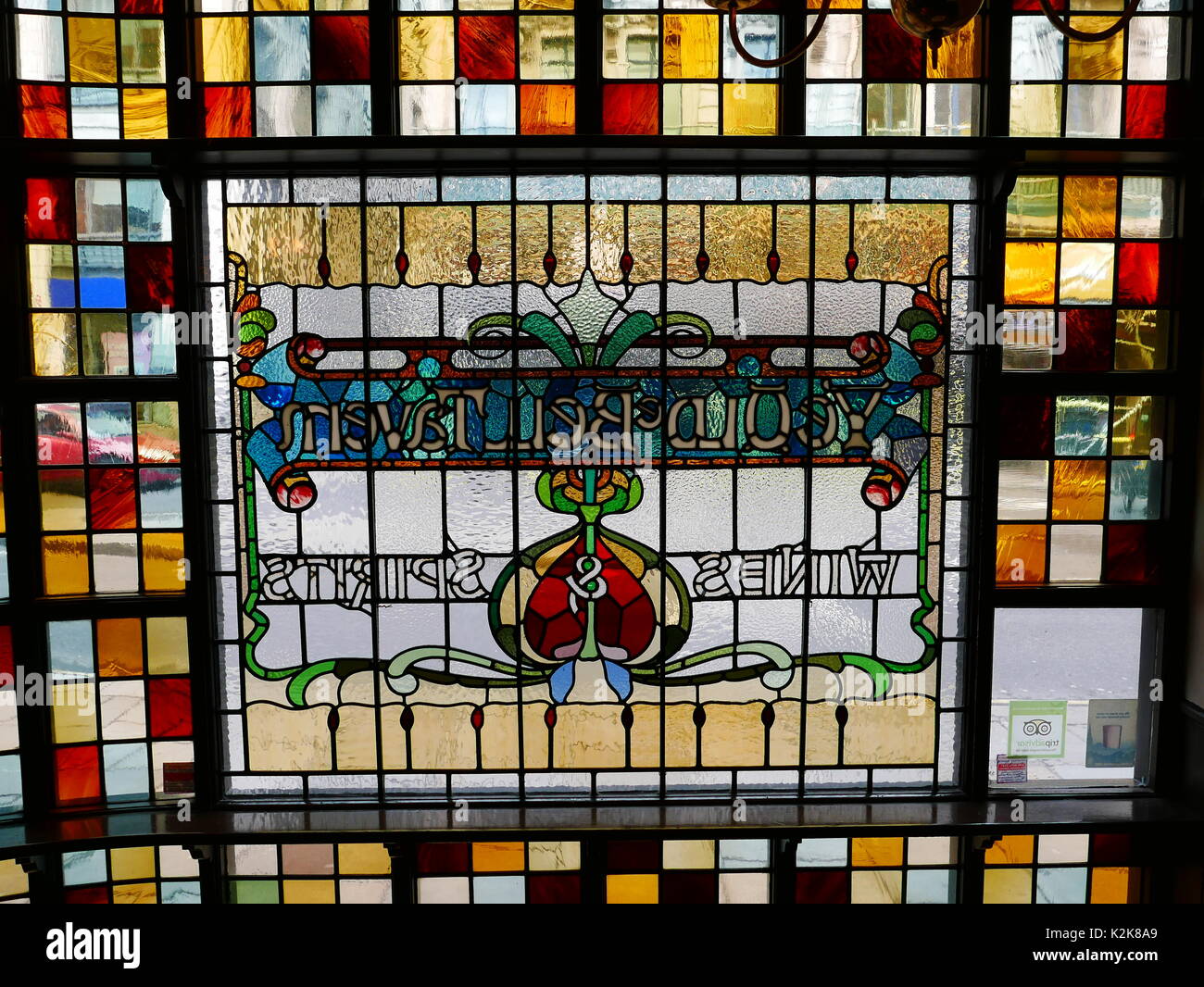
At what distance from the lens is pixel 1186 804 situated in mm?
4434

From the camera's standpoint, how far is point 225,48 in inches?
163

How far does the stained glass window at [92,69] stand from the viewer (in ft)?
13.4

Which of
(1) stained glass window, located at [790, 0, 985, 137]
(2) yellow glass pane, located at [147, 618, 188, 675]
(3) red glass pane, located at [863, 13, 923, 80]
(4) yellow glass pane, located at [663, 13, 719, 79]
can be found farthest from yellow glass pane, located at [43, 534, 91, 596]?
(3) red glass pane, located at [863, 13, 923, 80]

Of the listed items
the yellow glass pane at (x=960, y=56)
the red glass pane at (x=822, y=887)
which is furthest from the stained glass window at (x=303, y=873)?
the yellow glass pane at (x=960, y=56)

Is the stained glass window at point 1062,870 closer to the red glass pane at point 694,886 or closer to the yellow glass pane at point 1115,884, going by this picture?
the yellow glass pane at point 1115,884

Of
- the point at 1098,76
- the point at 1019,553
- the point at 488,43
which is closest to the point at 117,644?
the point at 488,43

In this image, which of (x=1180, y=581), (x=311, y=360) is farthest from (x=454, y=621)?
(x=1180, y=581)

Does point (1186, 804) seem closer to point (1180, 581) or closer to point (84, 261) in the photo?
point (1180, 581)

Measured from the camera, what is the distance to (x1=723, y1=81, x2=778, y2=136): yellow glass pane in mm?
4211

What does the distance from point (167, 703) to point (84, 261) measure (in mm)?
2055

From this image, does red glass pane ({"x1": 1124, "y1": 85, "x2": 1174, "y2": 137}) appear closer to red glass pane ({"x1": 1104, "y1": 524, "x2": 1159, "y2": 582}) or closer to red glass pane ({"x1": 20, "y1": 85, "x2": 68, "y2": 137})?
red glass pane ({"x1": 1104, "y1": 524, "x2": 1159, "y2": 582})

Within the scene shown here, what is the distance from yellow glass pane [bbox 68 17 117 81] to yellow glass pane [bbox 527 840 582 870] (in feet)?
13.3

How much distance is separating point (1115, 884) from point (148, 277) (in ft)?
17.5

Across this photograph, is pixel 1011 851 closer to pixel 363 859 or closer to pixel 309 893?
pixel 363 859
